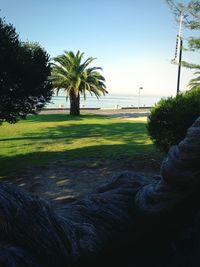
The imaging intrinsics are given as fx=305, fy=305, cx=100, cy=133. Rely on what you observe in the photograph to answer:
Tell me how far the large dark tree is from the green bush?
193 inches

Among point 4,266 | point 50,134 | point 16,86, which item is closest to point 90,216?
point 4,266

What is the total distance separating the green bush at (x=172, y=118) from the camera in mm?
9479

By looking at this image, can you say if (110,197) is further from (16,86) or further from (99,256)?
(16,86)

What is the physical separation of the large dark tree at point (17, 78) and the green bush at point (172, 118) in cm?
491

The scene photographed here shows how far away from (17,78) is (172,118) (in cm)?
590

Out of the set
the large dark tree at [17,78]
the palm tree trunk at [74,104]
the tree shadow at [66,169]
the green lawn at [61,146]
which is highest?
the large dark tree at [17,78]

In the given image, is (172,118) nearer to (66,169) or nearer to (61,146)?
(66,169)

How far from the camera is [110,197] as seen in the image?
86.5 inches

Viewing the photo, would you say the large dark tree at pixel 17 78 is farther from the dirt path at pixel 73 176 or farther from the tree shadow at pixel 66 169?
the dirt path at pixel 73 176

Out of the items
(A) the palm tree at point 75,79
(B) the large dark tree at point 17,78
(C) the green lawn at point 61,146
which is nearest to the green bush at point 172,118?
(C) the green lawn at point 61,146

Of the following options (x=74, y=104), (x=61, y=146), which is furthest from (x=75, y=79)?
(x=61, y=146)

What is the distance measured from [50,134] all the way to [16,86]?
707cm

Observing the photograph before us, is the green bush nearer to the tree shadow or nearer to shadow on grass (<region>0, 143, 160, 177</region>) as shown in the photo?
the tree shadow

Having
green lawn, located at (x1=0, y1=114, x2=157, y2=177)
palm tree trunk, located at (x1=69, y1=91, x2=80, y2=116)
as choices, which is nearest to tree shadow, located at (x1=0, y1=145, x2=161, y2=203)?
green lawn, located at (x1=0, y1=114, x2=157, y2=177)
